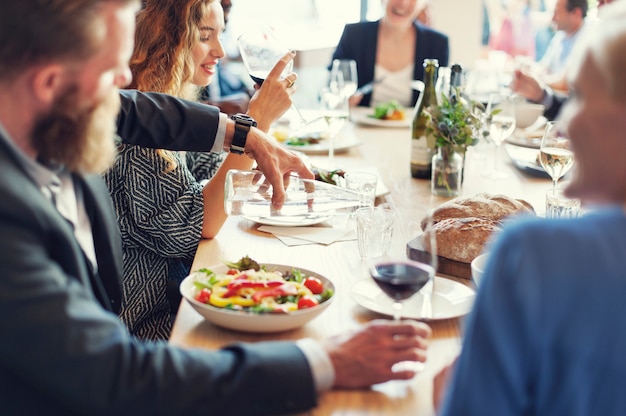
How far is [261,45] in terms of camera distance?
85.0 inches

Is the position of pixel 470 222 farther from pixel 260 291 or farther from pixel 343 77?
pixel 343 77

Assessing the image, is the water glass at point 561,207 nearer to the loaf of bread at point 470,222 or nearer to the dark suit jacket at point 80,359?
the loaf of bread at point 470,222

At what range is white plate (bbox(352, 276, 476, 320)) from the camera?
51.9 inches

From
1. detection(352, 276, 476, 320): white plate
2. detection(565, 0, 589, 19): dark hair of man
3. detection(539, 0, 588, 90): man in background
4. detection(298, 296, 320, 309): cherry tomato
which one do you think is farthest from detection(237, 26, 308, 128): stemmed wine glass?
detection(565, 0, 589, 19): dark hair of man

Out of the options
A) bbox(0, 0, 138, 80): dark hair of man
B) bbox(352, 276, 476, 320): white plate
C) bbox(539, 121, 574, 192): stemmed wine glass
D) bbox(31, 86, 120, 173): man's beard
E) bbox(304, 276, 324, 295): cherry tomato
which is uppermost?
bbox(0, 0, 138, 80): dark hair of man

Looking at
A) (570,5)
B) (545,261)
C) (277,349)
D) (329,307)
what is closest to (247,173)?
(329,307)

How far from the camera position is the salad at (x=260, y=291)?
1256 millimetres

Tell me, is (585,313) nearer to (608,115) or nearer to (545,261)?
(545,261)

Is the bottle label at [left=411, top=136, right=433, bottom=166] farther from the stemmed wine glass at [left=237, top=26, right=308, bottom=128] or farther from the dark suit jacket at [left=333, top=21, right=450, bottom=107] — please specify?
the dark suit jacket at [left=333, top=21, right=450, bottom=107]

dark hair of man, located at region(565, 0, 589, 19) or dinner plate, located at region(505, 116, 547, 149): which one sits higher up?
dark hair of man, located at region(565, 0, 589, 19)

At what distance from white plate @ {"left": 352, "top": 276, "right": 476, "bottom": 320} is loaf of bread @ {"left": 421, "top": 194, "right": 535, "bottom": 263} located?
10cm

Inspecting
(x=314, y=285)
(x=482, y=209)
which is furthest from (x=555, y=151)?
(x=314, y=285)

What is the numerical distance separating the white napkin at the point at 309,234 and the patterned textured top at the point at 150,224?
186 mm

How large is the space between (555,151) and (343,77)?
1.24 metres
